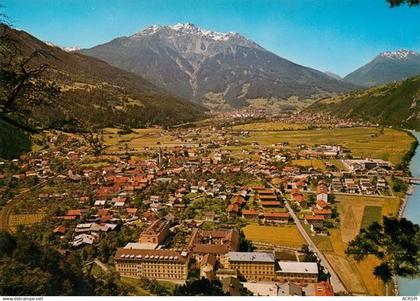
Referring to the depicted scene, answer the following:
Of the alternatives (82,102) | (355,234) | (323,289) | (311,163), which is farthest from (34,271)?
(311,163)

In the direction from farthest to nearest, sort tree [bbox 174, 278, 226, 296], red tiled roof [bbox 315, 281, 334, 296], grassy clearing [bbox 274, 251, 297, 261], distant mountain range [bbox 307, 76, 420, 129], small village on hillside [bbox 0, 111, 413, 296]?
distant mountain range [bbox 307, 76, 420, 129], grassy clearing [bbox 274, 251, 297, 261], small village on hillside [bbox 0, 111, 413, 296], red tiled roof [bbox 315, 281, 334, 296], tree [bbox 174, 278, 226, 296]

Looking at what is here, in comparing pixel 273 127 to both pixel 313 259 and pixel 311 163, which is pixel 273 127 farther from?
pixel 313 259

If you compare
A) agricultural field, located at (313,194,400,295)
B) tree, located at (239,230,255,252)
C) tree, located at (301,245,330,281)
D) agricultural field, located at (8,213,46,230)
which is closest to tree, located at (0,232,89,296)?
agricultural field, located at (8,213,46,230)

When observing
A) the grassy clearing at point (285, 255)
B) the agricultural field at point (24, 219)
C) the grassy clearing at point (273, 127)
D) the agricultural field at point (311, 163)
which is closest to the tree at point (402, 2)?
the grassy clearing at point (285, 255)

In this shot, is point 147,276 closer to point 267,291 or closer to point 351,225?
point 267,291

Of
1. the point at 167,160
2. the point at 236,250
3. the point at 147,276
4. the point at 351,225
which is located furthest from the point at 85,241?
the point at 167,160

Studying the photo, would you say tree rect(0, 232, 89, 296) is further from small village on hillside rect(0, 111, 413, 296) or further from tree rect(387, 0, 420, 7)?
tree rect(387, 0, 420, 7)

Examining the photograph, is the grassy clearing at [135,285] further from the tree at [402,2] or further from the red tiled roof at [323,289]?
the tree at [402,2]
